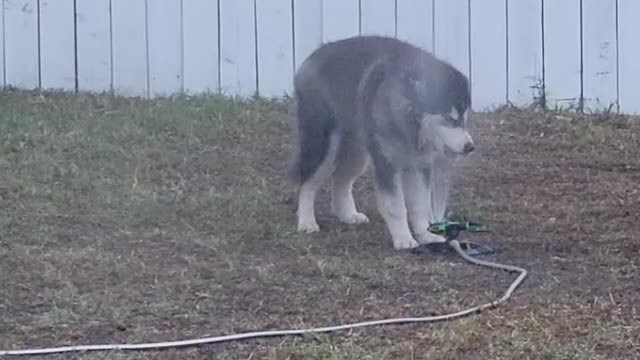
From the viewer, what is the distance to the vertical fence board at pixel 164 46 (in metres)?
8.94

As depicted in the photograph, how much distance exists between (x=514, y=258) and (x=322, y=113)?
1.11 meters

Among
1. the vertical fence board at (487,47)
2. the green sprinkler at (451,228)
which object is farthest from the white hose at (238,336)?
the vertical fence board at (487,47)

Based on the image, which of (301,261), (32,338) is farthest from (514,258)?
(32,338)

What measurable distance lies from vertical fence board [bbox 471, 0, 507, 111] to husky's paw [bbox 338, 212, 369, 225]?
224cm

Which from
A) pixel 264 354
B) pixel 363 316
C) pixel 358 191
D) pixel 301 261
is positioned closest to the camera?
pixel 264 354

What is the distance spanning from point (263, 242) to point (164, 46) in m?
3.04

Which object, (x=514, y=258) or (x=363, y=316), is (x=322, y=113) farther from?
(x=363, y=316)

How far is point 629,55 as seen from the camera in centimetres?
880

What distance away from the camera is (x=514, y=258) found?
5922mm

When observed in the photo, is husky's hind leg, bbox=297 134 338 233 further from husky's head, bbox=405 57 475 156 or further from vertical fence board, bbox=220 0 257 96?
vertical fence board, bbox=220 0 257 96

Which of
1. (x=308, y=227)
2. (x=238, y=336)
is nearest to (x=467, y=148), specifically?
(x=308, y=227)

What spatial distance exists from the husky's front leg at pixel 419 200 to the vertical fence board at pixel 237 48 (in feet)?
8.97

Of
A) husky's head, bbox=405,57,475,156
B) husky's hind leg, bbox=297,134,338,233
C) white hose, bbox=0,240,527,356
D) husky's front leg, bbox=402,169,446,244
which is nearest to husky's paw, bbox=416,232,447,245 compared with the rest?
husky's front leg, bbox=402,169,446,244

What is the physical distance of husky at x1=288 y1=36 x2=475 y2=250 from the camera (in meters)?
6.20
